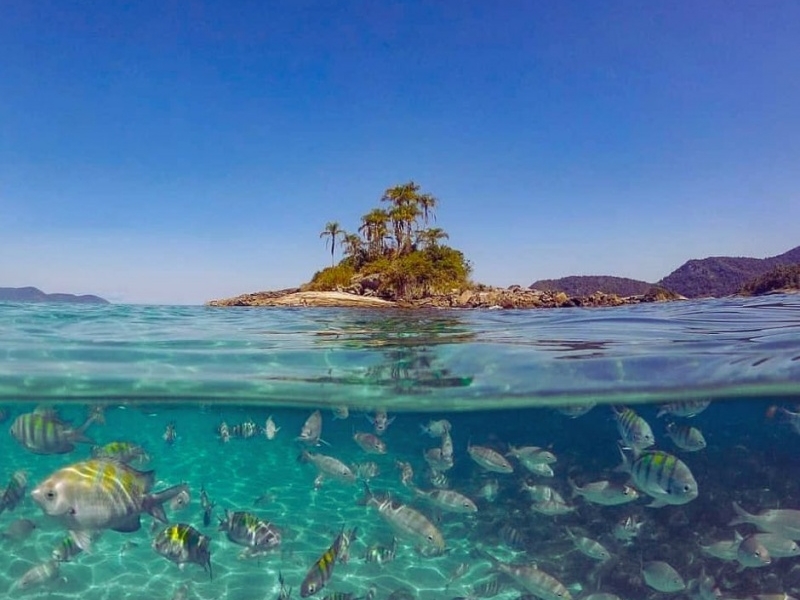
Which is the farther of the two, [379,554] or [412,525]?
[379,554]

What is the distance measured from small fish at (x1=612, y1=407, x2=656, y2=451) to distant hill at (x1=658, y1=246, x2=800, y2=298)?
50.5 meters

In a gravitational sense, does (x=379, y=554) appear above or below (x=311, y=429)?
below

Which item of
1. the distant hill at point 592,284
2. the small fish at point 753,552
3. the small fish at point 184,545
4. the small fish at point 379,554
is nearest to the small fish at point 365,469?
the small fish at point 379,554

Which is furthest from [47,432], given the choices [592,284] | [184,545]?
[592,284]

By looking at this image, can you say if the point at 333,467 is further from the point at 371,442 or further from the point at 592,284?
the point at 592,284

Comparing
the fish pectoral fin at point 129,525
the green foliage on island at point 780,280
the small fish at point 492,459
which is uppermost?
the green foliage on island at point 780,280

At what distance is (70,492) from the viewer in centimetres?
443

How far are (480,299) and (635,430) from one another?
37.1 m

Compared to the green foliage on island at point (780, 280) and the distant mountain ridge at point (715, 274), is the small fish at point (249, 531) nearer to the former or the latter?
the green foliage on island at point (780, 280)

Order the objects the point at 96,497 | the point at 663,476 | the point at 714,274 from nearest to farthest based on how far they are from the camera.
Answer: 1. the point at 96,497
2. the point at 663,476
3. the point at 714,274

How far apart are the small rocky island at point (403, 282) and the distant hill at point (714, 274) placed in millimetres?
5139

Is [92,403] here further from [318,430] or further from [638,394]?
[638,394]

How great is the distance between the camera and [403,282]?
169ft

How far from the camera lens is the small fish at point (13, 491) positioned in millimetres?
6120
